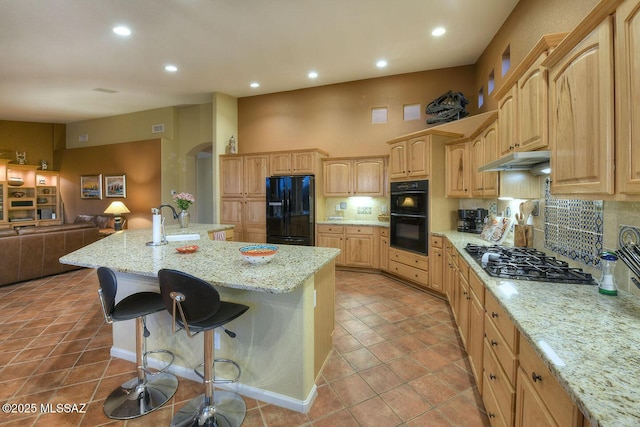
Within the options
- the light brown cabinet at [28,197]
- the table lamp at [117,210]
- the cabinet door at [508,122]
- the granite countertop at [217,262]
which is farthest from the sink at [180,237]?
the light brown cabinet at [28,197]

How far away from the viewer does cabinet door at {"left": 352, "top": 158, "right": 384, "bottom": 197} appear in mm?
4984

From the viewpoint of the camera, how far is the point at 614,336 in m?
0.99

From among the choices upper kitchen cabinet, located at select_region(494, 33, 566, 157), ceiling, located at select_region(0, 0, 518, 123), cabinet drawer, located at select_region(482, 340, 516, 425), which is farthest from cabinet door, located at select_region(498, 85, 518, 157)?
ceiling, located at select_region(0, 0, 518, 123)

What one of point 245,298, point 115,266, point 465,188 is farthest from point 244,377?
point 465,188

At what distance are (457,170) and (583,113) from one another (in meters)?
2.52

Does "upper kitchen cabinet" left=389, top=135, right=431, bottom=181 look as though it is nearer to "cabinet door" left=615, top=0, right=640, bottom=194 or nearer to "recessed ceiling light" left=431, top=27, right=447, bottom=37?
"recessed ceiling light" left=431, top=27, right=447, bottom=37

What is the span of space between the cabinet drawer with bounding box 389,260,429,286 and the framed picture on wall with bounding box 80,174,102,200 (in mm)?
7569

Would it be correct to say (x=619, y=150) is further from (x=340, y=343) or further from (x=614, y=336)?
(x=340, y=343)

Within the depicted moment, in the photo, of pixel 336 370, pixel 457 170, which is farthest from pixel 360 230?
pixel 336 370

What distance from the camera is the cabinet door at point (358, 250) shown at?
4.86m

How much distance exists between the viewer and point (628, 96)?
1.04m

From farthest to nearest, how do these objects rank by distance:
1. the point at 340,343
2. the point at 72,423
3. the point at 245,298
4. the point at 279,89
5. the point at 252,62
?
1. the point at 279,89
2. the point at 252,62
3. the point at 340,343
4. the point at 245,298
5. the point at 72,423

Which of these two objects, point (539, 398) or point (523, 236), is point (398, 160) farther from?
point (539, 398)

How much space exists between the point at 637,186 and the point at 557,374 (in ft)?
2.40
